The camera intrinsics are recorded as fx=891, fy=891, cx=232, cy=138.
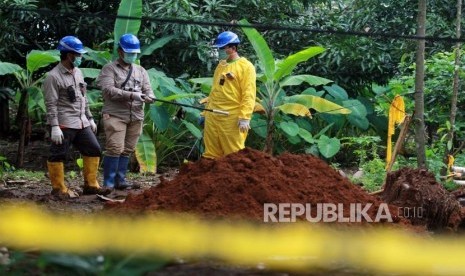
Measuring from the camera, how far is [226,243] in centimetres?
426

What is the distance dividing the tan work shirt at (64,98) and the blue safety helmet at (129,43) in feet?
1.81

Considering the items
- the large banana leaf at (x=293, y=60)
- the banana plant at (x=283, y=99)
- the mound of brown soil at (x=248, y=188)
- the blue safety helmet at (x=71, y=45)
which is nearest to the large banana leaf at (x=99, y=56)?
the banana plant at (x=283, y=99)

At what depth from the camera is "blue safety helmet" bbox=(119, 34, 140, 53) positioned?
8.96 m

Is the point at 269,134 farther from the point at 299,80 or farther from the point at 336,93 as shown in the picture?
the point at 336,93

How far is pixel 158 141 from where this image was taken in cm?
1237

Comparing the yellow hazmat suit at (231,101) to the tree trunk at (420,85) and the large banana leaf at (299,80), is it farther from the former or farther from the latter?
the large banana leaf at (299,80)

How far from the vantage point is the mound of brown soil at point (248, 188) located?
627cm

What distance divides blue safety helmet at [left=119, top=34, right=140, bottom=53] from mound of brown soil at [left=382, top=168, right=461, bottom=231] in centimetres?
304

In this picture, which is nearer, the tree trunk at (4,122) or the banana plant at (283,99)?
the banana plant at (283,99)

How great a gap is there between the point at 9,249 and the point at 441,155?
303 inches

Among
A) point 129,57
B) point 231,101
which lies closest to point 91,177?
point 129,57

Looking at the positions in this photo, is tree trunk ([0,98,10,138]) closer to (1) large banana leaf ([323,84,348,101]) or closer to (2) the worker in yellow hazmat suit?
(1) large banana leaf ([323,84,348,101])

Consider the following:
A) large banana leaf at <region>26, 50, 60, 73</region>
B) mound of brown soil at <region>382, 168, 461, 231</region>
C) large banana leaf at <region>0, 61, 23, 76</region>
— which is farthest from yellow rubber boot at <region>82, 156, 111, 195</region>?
mound of brown soil at <region>382, 168, 461, 231</region>

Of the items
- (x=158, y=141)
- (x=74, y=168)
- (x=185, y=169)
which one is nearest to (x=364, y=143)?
(x=158, y=141)
